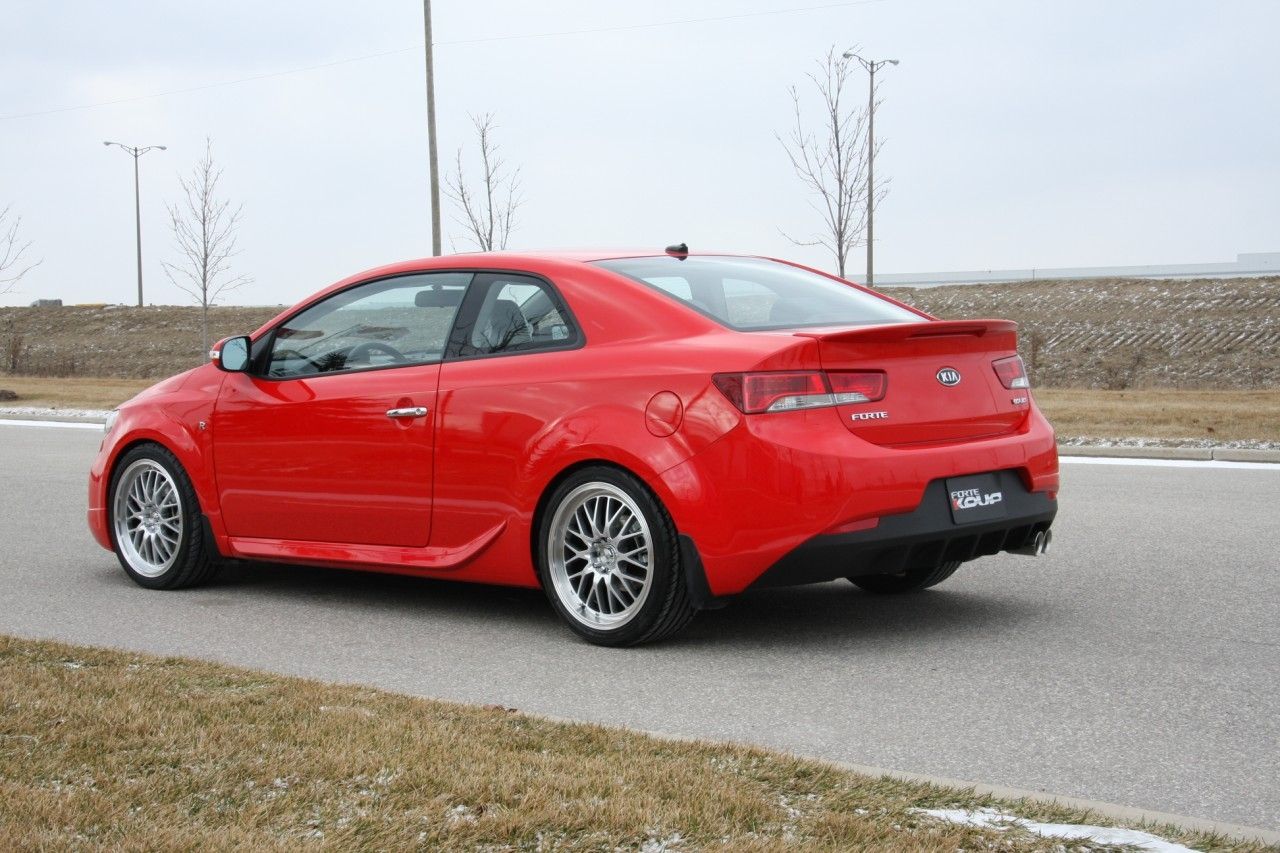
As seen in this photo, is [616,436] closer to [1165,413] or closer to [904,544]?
[904,544]

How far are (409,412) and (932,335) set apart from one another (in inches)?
88.0

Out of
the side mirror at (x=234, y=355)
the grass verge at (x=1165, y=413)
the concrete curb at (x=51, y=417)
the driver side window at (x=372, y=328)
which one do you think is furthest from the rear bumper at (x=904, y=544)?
the concrete curb at (x=51, y=417)

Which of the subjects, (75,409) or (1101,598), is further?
(75,409)

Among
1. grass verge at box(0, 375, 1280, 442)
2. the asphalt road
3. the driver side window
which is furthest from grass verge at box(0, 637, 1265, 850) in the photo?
grass verge at box(0, 375, 1280, 442)

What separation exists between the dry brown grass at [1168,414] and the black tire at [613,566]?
10564mm

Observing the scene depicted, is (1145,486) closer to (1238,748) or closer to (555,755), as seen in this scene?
(1238,748)

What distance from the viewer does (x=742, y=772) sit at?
430cm

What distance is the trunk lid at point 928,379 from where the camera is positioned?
236 inches

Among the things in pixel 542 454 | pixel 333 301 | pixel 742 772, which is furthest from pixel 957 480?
pixel 333 301

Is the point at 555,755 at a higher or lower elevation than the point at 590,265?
lower

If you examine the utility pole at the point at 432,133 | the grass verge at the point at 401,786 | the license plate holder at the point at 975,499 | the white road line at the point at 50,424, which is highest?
the utility pole at the point at 432,133

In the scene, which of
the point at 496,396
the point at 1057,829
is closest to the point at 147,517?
the point at 496,396

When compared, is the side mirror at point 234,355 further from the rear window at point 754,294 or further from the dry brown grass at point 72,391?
the dry brown grass at point 72,391

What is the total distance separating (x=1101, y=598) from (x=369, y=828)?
448cm
